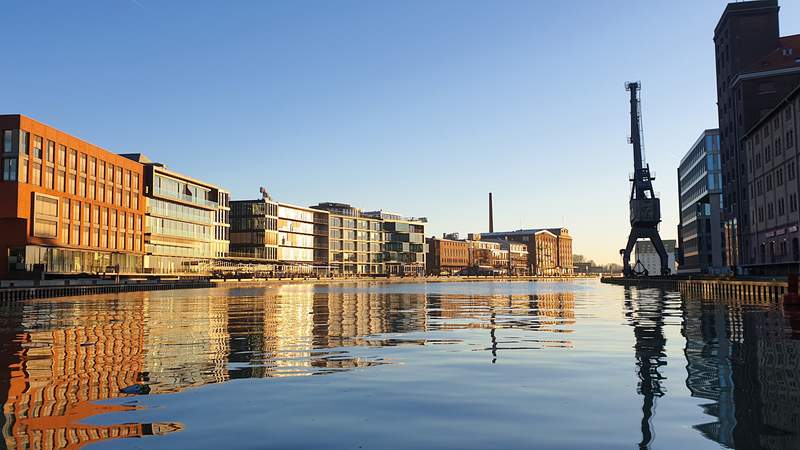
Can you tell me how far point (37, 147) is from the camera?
94.3 m

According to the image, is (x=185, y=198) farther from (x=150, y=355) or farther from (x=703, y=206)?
(x=150, y=355)

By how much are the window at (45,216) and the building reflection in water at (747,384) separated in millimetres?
91495

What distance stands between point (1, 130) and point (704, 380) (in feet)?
322

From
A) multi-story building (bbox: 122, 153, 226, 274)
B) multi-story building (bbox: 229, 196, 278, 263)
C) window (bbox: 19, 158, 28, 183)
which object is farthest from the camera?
multi-story building (bbox: 229, 196, 278, 263)

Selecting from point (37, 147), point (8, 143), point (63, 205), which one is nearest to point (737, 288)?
point (8, 143)

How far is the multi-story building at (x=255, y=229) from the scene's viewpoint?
191 meters

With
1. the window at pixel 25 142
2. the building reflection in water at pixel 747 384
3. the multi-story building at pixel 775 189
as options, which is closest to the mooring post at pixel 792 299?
the building reflection in water at pixel 747 384

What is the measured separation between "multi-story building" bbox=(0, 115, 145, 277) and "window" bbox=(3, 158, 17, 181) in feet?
0.38

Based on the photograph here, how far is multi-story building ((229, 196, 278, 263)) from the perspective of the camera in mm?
191125

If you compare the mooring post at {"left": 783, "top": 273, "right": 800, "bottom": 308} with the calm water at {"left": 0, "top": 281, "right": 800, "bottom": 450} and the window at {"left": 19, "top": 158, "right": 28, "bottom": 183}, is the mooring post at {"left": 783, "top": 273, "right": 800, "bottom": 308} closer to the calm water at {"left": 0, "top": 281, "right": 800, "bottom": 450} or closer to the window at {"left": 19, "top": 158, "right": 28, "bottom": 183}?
the calm water at {"left": 0, "top": 281, "right": 800, "bottom": 450}

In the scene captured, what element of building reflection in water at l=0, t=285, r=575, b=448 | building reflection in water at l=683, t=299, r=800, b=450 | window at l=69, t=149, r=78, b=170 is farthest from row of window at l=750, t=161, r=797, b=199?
window at l=69, t=149, r=78, b=170

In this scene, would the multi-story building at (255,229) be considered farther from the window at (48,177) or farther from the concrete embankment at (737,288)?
the concrete embankment at (737,288)

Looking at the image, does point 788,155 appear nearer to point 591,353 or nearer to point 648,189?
point 648,189

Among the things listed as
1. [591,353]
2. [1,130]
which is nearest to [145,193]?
[1,130]
